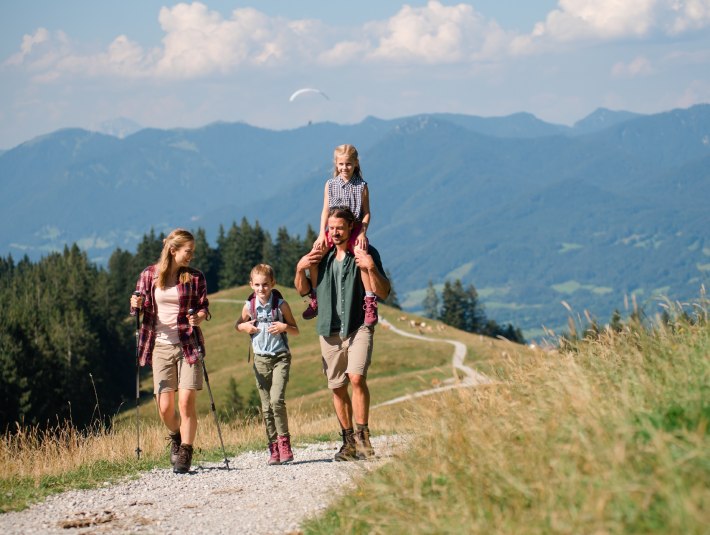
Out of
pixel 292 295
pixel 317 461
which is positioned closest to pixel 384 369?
pixel 292 295

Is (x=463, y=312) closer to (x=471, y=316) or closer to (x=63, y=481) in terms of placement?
(x=471, y=316)

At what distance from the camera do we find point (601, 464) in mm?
5344

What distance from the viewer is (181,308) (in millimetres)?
10820

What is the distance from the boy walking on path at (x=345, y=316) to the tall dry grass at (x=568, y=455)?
2116 mm

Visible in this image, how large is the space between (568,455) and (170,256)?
6123 mm

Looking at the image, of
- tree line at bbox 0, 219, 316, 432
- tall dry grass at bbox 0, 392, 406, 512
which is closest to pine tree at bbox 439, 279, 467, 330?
tree line at bbox 0, 219, 316, 432

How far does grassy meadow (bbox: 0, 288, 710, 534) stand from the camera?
16.2 ft

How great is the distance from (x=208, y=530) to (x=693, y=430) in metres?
3.88

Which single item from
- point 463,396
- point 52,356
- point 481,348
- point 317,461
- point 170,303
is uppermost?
point 170,303

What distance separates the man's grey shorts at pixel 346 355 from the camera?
10.5 m

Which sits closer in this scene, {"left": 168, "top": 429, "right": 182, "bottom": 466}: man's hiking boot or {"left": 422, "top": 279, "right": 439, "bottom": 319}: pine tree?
{"left": 168, "top": 429, "right": 182, "bottom": 466}: man's hiking boot

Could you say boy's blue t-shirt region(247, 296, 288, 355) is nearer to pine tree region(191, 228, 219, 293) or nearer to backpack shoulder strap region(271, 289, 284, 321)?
backpack shoulder strap region(271, 289, 284, 321)

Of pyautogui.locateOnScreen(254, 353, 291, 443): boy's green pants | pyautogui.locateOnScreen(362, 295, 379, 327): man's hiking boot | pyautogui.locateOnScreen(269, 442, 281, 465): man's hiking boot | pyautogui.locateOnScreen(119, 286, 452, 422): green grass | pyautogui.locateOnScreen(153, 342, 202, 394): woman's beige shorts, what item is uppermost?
pyautogui.locateOnScreen(362, 295, 379, 327): man's hiking boot

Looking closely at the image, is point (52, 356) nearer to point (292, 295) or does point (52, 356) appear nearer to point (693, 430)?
point (292, 295)
